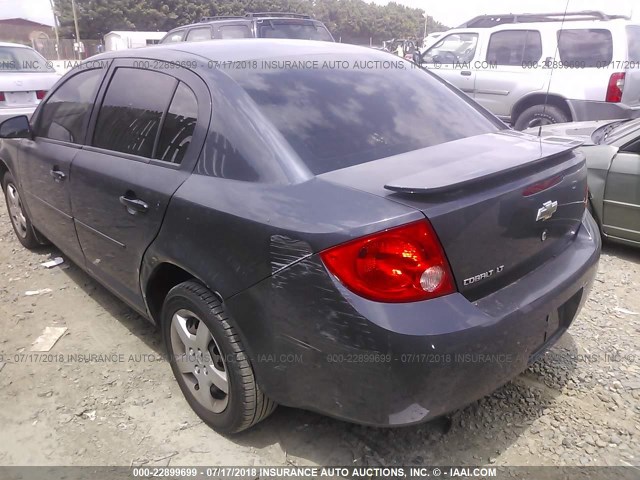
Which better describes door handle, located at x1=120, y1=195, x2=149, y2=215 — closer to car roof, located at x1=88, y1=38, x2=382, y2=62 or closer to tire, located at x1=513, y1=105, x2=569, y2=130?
car roof, located at x1=88, y1=38, x2=382, y2=62

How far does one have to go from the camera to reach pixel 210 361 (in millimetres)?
2270

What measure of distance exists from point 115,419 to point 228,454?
0.63 meters

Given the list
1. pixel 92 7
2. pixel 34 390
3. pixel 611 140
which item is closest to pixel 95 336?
pixel 34 390

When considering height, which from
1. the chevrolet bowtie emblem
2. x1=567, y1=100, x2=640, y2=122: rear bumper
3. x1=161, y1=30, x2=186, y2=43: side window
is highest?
x1=161, y1=30, x2=186, y2=43: side window

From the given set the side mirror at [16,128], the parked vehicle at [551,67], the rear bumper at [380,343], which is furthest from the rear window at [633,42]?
the side mirror at [16,128]

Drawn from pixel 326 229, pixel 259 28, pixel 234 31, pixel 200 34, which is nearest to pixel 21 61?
pixel 200 34

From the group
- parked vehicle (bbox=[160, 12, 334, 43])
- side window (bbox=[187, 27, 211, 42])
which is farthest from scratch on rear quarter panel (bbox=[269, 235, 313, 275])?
side window (bbox=[187, 27, 211, 42])

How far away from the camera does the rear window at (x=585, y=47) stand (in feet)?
22.0

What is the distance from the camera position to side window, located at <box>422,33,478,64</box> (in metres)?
8.41

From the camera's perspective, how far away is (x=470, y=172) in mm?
1862

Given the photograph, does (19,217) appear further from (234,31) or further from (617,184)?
(234,31)

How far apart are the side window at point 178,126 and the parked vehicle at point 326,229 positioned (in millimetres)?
11

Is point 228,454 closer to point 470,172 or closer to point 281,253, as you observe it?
point 281,253

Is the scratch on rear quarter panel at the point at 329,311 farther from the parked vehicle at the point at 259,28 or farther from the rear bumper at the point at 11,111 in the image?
the parked vehicle at the point at 259,28
